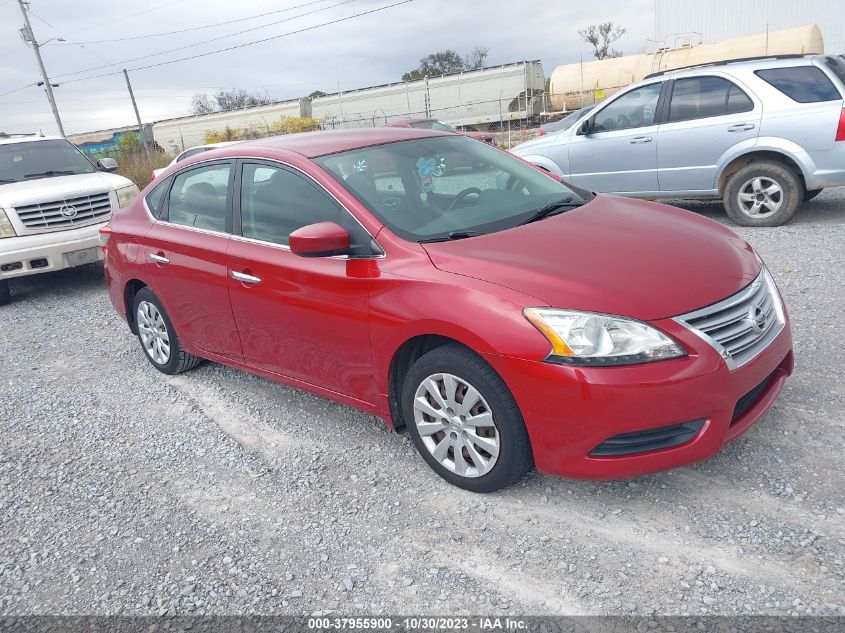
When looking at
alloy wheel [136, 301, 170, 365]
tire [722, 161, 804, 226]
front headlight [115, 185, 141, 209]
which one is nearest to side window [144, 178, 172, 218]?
alloy wheel [136, 301, 170, 365]

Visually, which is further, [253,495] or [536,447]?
[253,495]

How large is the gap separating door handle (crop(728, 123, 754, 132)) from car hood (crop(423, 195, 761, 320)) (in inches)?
176

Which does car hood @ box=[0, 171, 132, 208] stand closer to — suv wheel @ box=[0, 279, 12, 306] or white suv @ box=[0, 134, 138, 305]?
white suv @ box=[0, 134, 138, 305]

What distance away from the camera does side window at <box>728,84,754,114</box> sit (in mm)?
7422

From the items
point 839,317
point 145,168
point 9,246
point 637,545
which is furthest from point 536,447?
point 145,168

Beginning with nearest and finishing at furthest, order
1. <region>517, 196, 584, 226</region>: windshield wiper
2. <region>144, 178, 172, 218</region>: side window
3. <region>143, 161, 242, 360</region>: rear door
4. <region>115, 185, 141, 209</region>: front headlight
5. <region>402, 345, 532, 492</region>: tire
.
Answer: <region>402, 345, 532, 492</region>: tire → <region>517, 196, 584, 226</region>: windshield wiper → <region>143, 161, 242, 360</region>: rear door → <region>144, 178, 172, 218</region>: side window → <region>115, 185, 141, 209</region>: front headlight

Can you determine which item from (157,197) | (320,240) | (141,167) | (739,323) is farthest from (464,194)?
(141,167)

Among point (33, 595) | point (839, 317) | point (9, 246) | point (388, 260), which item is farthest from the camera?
point (9, 246)

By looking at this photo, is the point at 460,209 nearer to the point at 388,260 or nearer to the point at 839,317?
the point at 388,260

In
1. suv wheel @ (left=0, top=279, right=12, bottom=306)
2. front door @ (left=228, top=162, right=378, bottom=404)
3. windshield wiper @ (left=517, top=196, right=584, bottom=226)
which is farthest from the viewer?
suv wheel @ (left=0, top=279, right=12, bottom=306)

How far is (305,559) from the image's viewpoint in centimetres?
290

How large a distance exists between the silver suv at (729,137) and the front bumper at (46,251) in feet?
19.9

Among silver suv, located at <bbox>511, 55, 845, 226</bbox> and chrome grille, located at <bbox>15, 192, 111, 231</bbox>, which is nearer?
silver suv, located at <bbox>511, 55, 845, 226</bbox>

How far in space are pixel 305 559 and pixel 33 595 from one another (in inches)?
45.6
